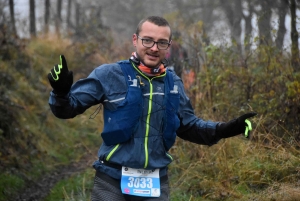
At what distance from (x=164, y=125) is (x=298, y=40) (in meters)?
4.44

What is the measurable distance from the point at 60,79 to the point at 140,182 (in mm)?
851

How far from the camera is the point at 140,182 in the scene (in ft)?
11.8

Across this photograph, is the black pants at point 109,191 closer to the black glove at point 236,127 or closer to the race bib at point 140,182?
the race bib at point 140,182

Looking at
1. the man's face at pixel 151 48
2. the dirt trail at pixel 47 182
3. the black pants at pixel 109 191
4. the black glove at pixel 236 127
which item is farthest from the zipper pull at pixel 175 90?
the dirt trail at pixel 47 182

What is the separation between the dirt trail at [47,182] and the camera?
694 cm

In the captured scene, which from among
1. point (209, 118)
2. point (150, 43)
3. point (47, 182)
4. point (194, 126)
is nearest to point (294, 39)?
point (209, 118)

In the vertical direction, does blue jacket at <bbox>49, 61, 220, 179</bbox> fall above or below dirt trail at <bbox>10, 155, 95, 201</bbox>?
above

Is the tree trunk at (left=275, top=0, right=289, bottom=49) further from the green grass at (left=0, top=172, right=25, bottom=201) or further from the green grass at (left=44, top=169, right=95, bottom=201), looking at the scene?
the green grass at (left=0, top=172, right=25, bottom=201)

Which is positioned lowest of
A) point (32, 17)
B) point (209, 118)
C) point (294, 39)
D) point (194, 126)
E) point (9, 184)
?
point (9, 184)

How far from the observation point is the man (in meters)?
3.53

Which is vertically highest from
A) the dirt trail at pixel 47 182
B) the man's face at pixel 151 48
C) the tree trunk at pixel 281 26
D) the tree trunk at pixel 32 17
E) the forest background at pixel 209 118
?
the tree trunk at pixel 32 17

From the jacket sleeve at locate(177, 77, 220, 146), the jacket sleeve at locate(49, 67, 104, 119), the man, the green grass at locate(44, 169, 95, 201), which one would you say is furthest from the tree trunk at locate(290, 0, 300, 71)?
the jacket sleeve at locate(49, 67, 104, 119)

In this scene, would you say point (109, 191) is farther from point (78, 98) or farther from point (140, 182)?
point (78, 98)

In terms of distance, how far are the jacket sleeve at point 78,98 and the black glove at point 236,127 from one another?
0.85 meters
